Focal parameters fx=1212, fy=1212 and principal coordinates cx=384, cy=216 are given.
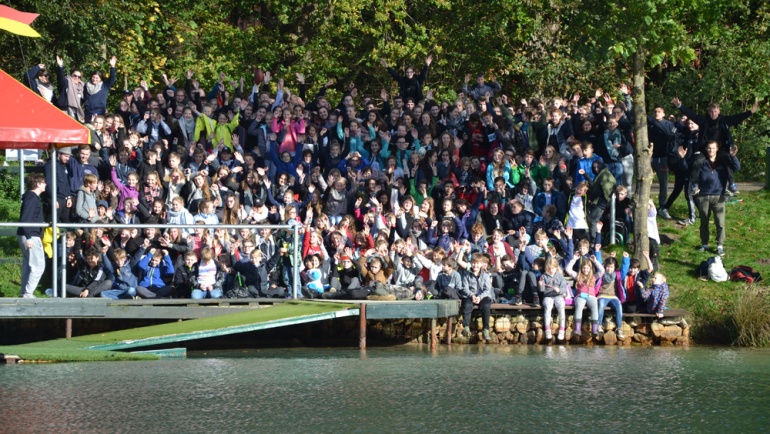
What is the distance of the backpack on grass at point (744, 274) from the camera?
19.0 metres

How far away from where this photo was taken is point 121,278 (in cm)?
1750

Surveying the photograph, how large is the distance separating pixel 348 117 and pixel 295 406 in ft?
37.3

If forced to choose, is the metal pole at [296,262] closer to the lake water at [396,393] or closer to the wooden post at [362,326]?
the wooden post at [362,326]

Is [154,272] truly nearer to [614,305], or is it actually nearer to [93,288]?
[93,288]

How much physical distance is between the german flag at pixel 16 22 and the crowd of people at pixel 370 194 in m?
2.36

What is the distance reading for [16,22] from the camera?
15.9 meters

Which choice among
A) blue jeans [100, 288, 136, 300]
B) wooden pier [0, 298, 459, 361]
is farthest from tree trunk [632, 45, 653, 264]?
blue jeans [100, 288, 136, 300]

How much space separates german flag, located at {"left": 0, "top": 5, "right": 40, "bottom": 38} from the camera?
1573 centimetres

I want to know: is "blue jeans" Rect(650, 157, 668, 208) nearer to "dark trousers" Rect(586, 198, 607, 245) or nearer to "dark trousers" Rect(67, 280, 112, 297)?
"dark trousers" Rect(586, 198, 607, 245)

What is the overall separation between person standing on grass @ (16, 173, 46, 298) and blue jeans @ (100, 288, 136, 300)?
97 cm

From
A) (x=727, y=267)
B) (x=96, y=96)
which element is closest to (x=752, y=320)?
(x=727, y=267)

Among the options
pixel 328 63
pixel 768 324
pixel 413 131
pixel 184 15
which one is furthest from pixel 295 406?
pixel 184 15

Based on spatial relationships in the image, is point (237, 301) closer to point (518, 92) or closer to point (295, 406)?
point (295, 406)

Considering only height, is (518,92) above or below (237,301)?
above
